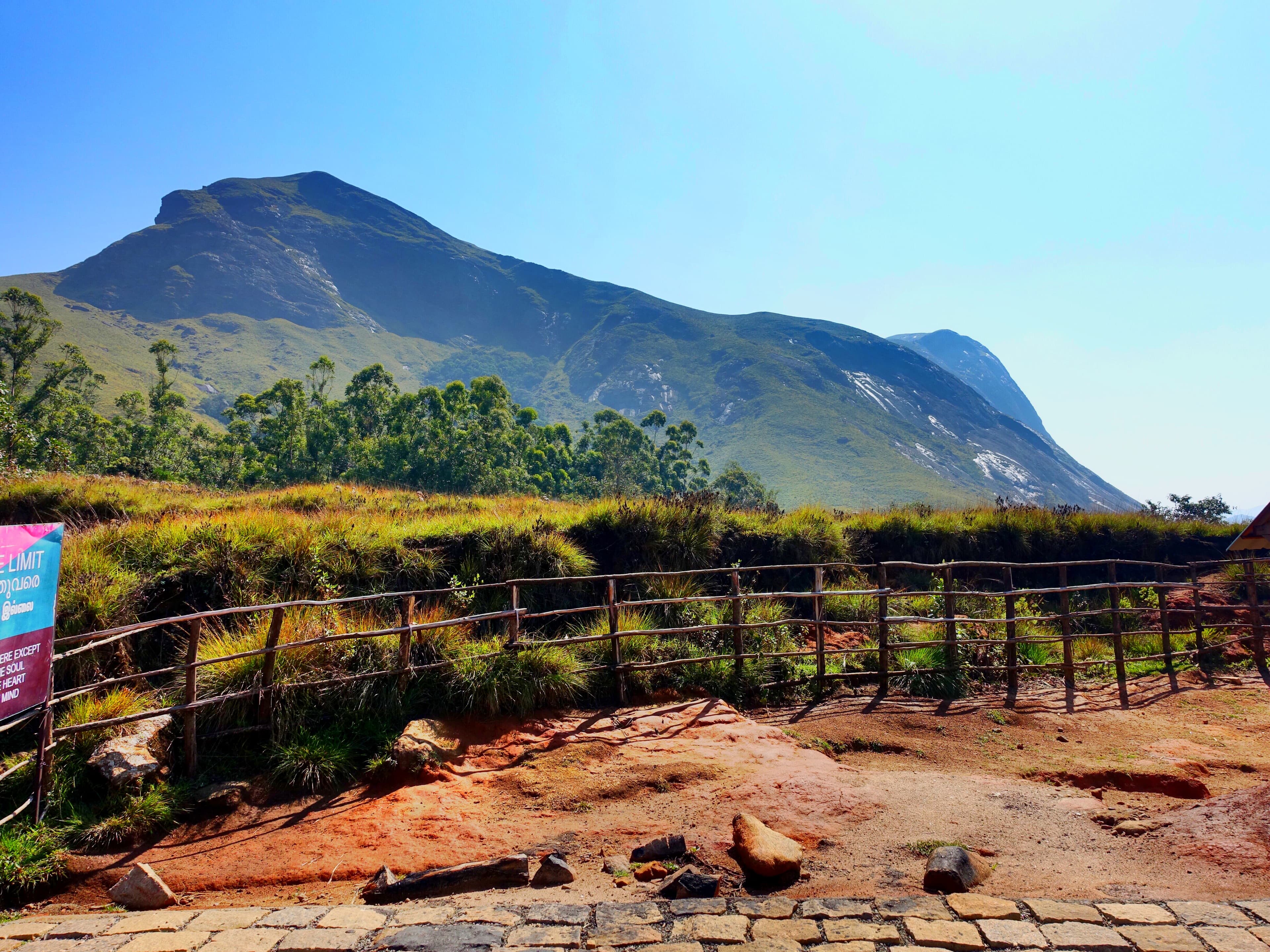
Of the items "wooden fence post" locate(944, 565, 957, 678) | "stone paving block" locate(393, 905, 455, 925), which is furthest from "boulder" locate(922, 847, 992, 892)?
"wooden fence post" locate(944, 565, 957, 678)

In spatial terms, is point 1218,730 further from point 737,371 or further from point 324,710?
point 737,371

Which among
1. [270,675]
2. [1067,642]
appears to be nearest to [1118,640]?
[1067,642]

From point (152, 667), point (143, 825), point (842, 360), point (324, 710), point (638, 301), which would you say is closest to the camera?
point (143, 825)

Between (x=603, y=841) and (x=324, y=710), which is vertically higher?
(x=324, y=710)

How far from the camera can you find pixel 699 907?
4.05 metres

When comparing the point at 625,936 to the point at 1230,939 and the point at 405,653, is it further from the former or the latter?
the point at 405,653

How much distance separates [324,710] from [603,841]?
3282 mm

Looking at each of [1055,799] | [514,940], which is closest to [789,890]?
[514,940]

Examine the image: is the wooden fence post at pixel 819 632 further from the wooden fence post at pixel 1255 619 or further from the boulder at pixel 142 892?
the wooden fence post at pixel 1255 619

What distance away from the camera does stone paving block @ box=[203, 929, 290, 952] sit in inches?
146

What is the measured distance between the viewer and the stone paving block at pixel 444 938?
12.0ft

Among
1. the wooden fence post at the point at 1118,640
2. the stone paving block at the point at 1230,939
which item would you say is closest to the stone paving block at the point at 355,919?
the stone paving block at the point at 1230,939

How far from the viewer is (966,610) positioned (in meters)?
12.3

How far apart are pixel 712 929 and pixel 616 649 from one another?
4.26m
